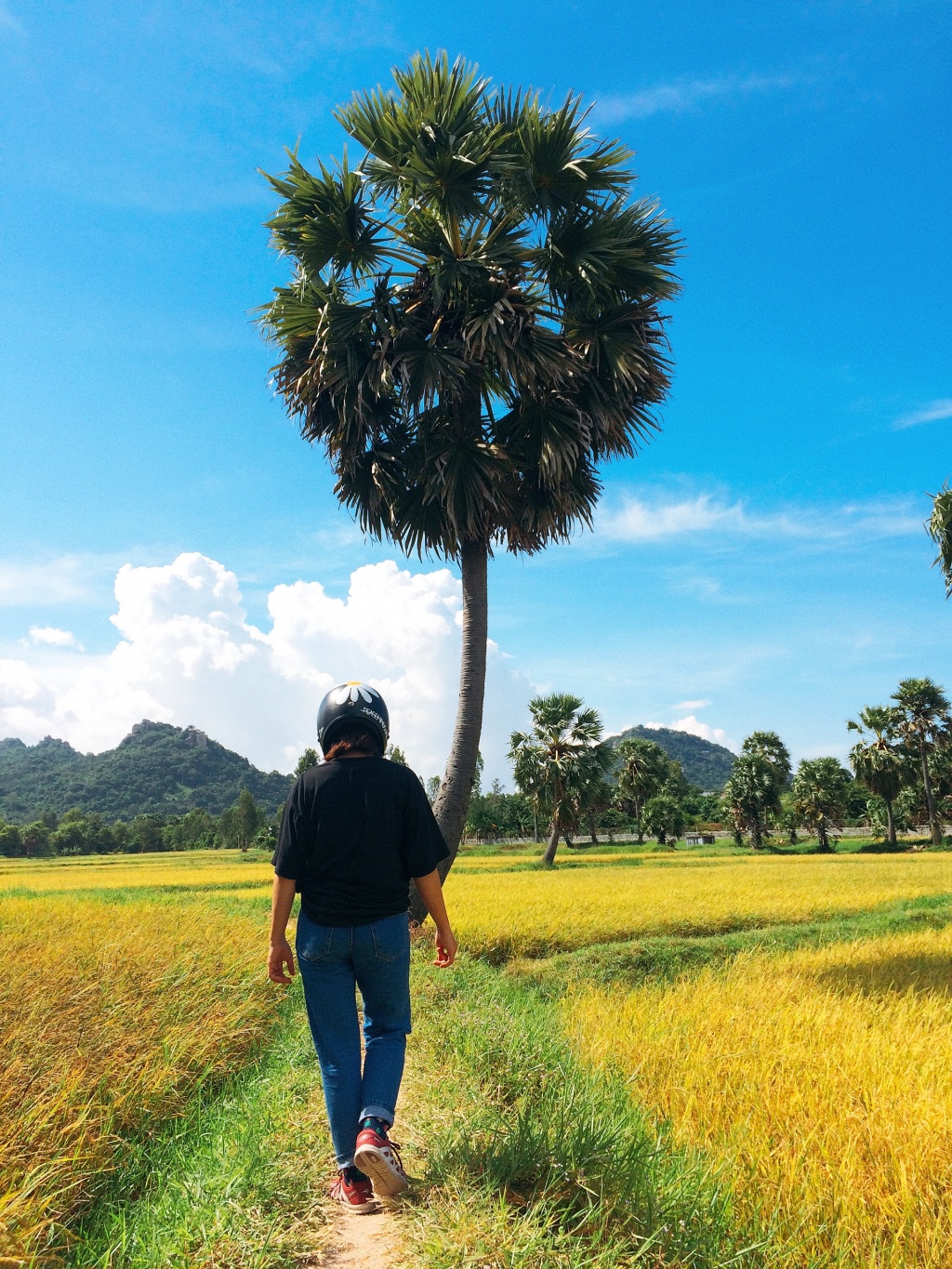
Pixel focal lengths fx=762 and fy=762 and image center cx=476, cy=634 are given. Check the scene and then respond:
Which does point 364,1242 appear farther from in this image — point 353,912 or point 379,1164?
point 353,912

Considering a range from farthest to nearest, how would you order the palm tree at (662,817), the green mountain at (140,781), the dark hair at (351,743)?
the green mountain at (140,781) → the palm tree at (662,817) → the dark hair at (351,743)

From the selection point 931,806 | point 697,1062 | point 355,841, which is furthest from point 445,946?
point 931,806

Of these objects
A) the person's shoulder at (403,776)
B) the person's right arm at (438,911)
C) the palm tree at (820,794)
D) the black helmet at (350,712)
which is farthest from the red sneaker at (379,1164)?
the palm tree at (820,794)

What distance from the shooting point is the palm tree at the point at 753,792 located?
60.5m

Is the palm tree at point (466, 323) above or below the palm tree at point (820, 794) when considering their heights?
above

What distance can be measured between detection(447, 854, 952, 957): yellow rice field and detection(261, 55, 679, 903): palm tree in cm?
278

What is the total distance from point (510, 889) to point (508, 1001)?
1482 centimetres

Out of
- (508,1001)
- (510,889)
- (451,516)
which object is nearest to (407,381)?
(451,516)

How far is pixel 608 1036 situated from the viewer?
5754mm

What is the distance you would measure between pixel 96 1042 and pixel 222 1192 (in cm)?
247

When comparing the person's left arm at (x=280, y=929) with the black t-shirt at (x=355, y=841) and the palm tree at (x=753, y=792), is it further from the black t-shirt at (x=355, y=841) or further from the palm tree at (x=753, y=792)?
the palm tree at (x=753, y=792)

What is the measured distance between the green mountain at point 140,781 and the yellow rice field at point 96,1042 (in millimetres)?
113868

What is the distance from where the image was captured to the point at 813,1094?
14.4 ft

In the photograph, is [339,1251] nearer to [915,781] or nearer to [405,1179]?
[405,1179]
